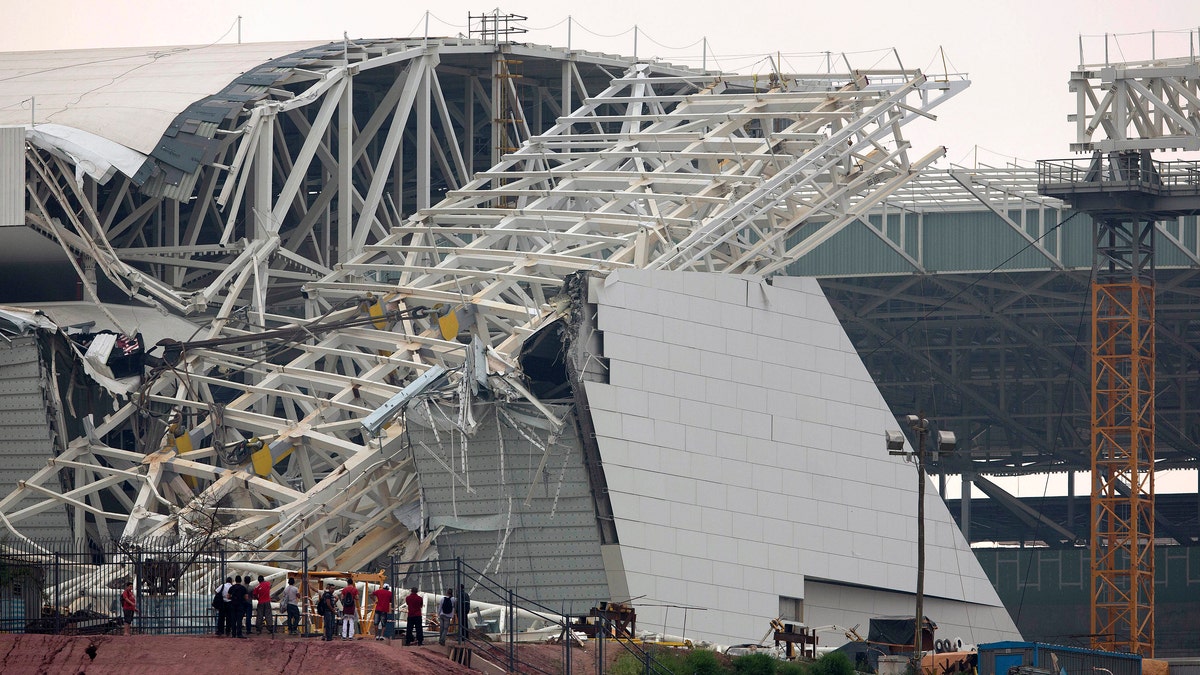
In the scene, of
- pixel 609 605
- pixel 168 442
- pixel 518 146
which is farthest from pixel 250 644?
pixel 518 146

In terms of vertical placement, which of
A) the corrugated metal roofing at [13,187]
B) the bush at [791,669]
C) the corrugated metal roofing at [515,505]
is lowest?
the bush at [791,669]

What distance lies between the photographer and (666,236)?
6444cm

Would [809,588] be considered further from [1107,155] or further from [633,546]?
[1107,155]

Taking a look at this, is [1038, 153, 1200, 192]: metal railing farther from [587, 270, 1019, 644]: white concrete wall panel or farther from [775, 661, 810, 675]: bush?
[775, 661, 810, 675]: bush

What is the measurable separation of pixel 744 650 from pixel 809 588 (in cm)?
1028

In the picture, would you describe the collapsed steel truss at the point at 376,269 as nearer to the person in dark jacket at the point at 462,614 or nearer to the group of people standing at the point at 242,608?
the group of people standing at the point at 242,608

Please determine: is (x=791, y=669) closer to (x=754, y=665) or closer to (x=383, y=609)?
(x=754, y=665)

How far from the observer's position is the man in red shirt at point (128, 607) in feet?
145

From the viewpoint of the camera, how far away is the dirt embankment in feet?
137

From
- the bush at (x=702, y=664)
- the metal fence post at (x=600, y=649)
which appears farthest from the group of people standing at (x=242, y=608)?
the bush at (x=702, y=664)

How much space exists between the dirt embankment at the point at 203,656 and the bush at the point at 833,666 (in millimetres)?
8999

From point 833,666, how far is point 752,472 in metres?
13.3

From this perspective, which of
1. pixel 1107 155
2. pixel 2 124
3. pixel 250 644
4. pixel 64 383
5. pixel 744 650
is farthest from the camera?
pixel 1107 155

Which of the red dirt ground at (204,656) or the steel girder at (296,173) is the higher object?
the steel girder at (296,173)
